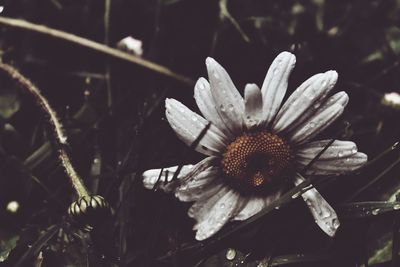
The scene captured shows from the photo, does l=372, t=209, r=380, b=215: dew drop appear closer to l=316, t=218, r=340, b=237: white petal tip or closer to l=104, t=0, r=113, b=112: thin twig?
l=316, t=218, r=340, b=237: white petal tip

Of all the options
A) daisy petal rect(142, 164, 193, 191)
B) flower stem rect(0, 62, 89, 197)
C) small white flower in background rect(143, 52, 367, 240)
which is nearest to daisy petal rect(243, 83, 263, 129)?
small white flower in background rect(143, 52, 367, 240)

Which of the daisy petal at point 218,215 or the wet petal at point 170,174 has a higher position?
the wet petal at point 170,174

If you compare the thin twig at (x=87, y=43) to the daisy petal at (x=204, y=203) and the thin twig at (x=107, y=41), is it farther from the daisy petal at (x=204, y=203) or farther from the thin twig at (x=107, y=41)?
the daisy petal at (x=204, y=203)

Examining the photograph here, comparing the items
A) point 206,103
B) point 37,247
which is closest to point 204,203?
point 206,103

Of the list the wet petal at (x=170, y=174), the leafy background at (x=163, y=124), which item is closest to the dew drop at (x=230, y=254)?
the leafy background at (x=163, y=124)

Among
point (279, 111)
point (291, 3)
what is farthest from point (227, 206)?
point (291, 3)

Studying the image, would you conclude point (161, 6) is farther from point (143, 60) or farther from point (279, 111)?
point (279, 111)
